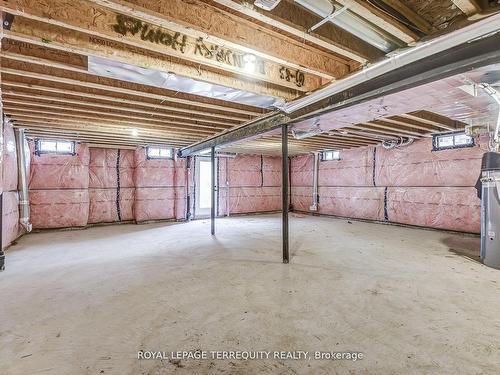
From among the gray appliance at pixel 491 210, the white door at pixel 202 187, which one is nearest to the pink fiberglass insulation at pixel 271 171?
the white door at pixel 202 187

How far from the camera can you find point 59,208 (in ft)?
20.2

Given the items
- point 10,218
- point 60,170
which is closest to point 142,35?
point 10,218

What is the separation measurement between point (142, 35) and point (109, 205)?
631 centimetres

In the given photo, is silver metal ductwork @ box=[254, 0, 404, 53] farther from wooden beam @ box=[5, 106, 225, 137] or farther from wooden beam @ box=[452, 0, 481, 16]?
wooden beam @ box=[5, 106, 225, 137]

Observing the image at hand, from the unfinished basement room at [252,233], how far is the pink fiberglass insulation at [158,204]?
1.61 meters

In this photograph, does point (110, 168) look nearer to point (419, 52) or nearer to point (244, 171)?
point (244, 171)

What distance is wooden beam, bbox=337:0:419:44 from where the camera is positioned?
1474 mm

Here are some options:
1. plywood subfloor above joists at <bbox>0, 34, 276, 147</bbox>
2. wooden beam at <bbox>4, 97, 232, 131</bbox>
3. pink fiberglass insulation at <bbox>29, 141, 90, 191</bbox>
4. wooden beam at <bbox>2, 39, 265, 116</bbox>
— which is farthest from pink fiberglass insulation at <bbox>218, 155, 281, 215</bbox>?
wooden beam at <bbox>2, 39, 265, 116</bbox>

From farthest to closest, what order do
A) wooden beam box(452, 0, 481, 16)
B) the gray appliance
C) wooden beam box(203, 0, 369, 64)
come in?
the gray appliance < wooden beam box(203, 0, 369, 64) < wooden beam box(452, 0, 481, 16)

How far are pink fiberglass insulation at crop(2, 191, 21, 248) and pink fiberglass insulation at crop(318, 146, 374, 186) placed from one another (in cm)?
799

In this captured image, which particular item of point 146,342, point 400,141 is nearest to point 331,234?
point 400,141

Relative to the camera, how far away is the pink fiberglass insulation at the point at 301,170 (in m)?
9.30

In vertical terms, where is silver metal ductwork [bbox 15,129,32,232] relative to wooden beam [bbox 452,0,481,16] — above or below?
below

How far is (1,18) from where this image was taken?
1.66 meters
